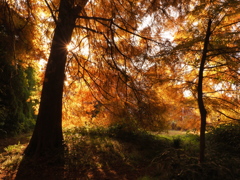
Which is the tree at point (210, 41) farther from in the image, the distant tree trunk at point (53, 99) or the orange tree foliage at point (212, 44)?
the distant tree trunk at point (53, 99)

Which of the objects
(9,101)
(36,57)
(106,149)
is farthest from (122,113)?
(9,101)

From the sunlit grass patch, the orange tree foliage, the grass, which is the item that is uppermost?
the orange tree foliage

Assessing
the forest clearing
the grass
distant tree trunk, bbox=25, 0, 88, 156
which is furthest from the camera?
distant tree trunk, bbox=25, 0, 88, 156

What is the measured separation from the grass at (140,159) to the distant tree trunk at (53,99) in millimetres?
470

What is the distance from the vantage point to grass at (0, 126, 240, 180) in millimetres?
3254

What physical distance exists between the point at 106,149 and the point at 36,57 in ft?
13.7

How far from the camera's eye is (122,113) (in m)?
5.18

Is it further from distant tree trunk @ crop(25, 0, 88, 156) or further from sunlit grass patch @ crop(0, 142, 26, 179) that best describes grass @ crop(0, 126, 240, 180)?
distant tree trunk @ crop(25, 0, 88, 156)

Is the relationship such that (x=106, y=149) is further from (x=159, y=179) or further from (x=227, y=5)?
(x=227, y=5)

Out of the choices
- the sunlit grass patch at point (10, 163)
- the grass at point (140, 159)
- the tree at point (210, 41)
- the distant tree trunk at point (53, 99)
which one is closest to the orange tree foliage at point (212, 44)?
the tree at point (210, 41)

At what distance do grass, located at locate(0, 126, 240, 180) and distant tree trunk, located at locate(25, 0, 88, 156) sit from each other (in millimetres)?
470

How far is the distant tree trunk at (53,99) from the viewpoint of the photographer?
5000 millimetres

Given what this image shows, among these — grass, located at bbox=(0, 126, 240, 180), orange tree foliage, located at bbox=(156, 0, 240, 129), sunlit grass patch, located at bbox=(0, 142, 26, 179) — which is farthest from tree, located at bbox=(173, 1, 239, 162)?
sunlit grass patch, located at bbox=(0, 142, 26, 179)

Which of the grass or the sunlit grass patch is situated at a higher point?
the grass
